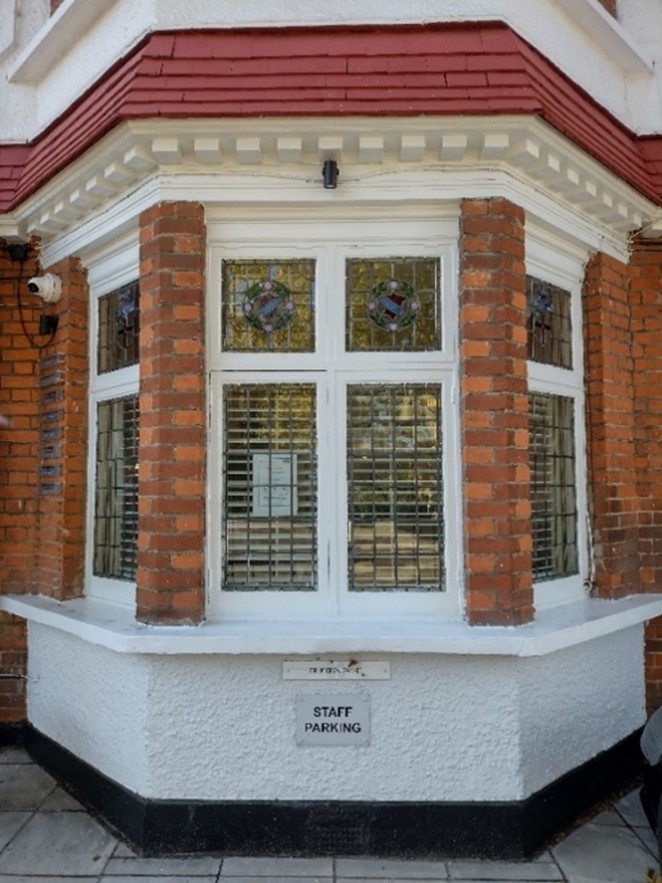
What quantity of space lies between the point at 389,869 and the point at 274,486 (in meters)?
1.88

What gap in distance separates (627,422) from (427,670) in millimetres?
2124

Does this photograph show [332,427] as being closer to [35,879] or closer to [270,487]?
[270,487]

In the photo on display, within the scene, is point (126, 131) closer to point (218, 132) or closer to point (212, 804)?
point (218, 132)

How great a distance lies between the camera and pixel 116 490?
4277 millimetres

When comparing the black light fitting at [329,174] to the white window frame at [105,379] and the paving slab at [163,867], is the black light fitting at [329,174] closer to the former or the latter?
the white window frame at [105,379]

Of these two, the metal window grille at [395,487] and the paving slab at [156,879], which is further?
the metal window grille at [395,487]

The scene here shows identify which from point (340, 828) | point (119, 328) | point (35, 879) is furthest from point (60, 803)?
point (119, 328)

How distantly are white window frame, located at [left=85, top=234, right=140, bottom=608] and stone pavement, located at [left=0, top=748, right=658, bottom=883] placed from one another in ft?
3.90

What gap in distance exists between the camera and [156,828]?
3.44m

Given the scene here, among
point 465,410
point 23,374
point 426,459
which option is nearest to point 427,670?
point 426,459

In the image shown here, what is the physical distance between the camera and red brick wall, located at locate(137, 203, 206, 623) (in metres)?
3.51

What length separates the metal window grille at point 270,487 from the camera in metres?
3.69

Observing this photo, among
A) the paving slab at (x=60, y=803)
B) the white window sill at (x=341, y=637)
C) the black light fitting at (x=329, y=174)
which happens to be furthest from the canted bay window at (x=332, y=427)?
the paving slab at (x=60, y=803)

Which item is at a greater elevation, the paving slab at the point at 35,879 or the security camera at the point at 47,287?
the security camera at the point at 47,287
